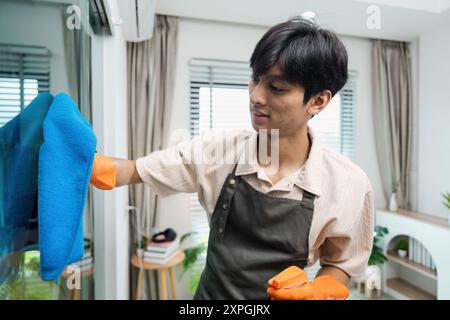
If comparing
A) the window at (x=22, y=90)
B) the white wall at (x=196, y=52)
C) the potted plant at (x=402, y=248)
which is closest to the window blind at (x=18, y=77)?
the window at (x=22, y=90)

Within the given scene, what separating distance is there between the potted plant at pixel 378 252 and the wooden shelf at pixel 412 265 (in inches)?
4.8

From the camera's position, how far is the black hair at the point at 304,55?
19.7 inches

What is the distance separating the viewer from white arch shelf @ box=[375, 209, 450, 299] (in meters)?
1.52

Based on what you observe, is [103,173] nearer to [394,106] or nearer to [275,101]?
[275,101]

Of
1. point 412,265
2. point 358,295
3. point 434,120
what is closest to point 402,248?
point 412,265

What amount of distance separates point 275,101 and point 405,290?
208cm

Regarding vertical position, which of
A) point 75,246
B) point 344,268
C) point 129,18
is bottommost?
point 344,268

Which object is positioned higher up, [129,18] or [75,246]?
[129,18]

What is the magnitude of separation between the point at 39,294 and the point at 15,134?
1.10ft

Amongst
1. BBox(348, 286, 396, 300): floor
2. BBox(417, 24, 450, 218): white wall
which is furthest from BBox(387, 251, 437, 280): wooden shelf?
BBox(417, 24, 450, 218): white wall

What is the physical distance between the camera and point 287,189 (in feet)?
2.03

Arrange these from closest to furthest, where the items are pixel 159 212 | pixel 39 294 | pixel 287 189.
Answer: pixel 39 294
pixel 287 189
pixel 159 212
